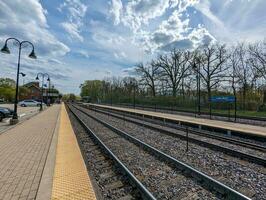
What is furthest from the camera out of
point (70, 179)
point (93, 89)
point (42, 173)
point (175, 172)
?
point (93, 89)

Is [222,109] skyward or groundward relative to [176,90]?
groundward

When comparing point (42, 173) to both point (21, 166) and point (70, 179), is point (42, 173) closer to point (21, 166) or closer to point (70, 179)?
point (70, 179)

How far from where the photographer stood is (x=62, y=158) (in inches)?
351

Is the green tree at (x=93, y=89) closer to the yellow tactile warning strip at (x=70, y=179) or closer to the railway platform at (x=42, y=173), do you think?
the railway platform at (x=42, y=173)

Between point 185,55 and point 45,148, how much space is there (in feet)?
209

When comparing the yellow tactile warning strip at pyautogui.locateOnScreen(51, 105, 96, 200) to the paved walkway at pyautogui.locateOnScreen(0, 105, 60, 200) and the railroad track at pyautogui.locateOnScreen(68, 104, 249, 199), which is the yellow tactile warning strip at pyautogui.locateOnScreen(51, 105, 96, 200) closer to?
the paved walkway at pyautogui.locateOnScreen(0, 105, 60, 200)

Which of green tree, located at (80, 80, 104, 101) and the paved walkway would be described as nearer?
the paved walkway

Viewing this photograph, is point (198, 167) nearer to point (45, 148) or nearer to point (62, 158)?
point (62, 158)

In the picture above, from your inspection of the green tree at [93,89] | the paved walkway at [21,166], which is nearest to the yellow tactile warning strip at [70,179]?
the paved walkway at [21,166]

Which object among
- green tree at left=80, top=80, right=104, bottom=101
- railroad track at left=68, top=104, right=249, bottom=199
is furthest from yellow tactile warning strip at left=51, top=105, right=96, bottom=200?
green tree at left=80, top=80, right=104, bottom=101

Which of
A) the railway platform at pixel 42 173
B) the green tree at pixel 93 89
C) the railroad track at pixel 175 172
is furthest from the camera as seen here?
the green tree at pixel 93 89

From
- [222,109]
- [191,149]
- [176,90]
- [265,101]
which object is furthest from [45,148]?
[176,90]

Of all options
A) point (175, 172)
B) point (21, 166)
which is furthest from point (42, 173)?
point (175, 172)

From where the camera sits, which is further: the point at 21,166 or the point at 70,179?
the point at 21,166
